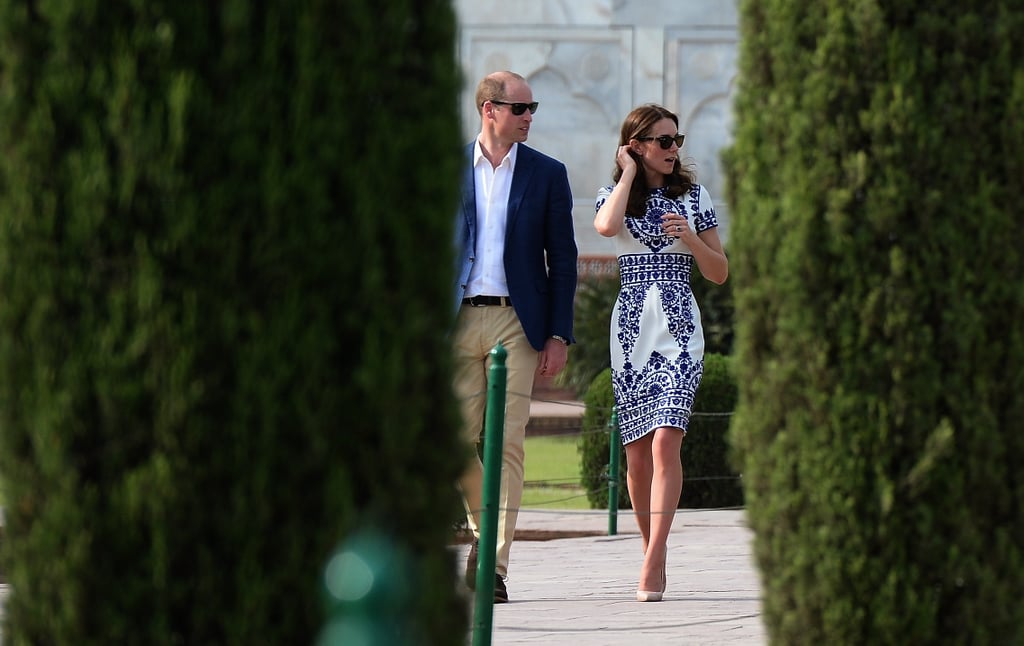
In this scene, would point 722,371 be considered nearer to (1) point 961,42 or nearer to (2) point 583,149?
(1) point 961,42

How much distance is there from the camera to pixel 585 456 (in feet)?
40.1

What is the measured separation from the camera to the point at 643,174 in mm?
7211

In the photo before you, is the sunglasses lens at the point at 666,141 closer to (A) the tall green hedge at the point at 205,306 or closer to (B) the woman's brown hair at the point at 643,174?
(B) the woman's brown hair at the point at 643,174

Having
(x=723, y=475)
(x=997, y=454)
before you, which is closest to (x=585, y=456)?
(x=723, y=475)

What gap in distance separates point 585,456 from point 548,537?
1197 mm

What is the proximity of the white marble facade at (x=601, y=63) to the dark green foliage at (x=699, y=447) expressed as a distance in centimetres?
1050

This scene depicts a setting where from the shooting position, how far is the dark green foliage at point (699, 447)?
1162 cm

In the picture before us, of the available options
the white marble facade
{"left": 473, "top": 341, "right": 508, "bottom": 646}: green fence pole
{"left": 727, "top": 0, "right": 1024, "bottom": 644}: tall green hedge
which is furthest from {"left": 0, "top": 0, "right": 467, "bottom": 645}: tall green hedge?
the white marble facade

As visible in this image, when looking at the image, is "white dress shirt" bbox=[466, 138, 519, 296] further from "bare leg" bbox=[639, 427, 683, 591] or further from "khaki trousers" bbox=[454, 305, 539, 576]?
"bare leg" bbox=[639, 427, 683, 591]

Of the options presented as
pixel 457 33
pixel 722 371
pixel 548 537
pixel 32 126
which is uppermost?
pixel 457 33

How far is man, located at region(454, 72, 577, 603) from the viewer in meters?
6.80

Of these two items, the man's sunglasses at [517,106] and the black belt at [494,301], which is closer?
the black belt at [494,301]

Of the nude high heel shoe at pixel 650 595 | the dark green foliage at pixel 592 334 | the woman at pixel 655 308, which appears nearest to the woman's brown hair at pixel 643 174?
the woman at pixel 655 308

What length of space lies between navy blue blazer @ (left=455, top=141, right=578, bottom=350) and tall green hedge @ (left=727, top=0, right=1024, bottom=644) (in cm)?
311
